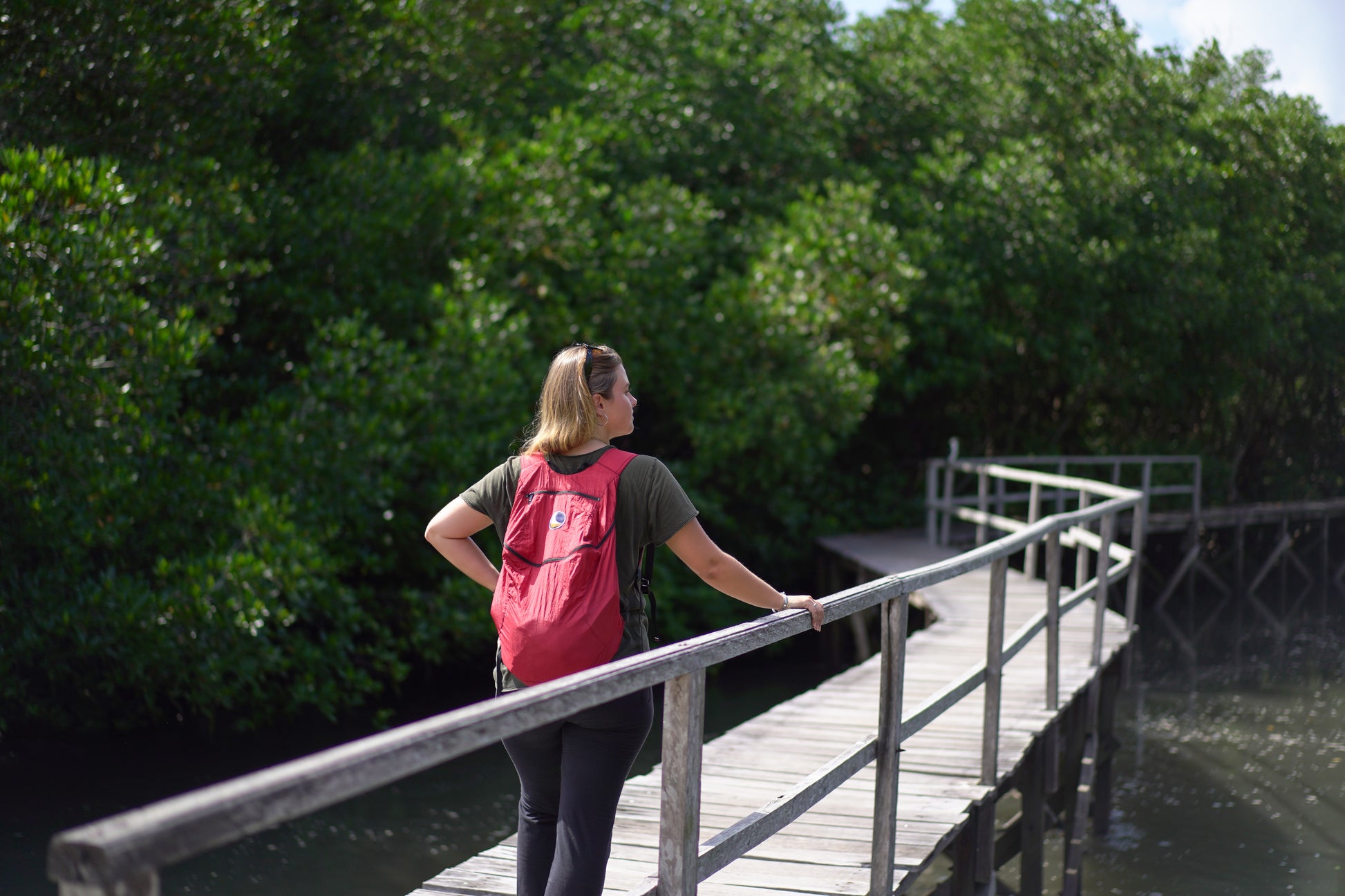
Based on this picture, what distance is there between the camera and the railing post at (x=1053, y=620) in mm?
5805

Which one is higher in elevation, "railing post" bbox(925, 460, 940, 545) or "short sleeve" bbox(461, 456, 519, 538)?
"short sleeve" bbox(461, 456, 519, 538)

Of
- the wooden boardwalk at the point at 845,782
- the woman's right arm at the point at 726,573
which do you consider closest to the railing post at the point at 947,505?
the wooden boardwalk at the point at 845,782

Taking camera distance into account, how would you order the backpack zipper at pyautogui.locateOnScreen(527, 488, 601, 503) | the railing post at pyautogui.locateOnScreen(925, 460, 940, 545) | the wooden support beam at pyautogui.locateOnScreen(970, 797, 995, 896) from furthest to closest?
the railing post at pyautogui.locateOnScreen(925, 460, 940, 545)
the wooden support beam at pyautogui.locateOnScreen(970, 797, 995, 896)
the backpack zipper at pyautogui.locateOnScreen(527, 488, 601, 503)

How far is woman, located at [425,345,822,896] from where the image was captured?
2404 millimetres

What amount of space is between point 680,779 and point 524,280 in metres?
9.00

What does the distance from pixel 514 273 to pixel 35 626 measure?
506 cm

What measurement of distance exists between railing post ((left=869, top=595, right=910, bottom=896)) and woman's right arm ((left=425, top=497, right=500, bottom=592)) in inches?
44.1

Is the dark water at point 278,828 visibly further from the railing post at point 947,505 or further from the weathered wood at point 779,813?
the railing post at point 947,505

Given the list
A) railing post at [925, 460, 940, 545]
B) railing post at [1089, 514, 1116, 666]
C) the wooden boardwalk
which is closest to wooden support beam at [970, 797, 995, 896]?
the wooden boardwalk

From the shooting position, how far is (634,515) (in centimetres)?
246

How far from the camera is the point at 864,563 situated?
496 inches

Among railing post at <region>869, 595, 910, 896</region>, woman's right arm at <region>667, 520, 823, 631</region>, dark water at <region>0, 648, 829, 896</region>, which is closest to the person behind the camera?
woman's right arm at <region>667, 520, 823, 631</region>

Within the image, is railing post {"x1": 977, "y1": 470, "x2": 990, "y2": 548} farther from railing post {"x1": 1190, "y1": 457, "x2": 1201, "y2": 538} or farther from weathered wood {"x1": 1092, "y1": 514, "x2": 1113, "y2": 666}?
railing post {"x1": 1190, "y1": 457, "x2": 1201, "y2": 538}

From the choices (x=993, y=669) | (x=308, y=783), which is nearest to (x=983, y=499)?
(x=993, y=669)
